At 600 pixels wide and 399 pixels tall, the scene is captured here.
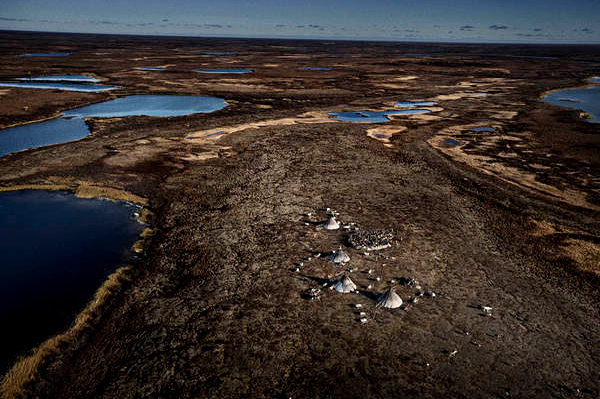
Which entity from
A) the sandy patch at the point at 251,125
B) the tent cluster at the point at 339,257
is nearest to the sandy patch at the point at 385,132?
the sandy patch at the point at 251,125

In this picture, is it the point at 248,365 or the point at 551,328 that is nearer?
the point at 248,365

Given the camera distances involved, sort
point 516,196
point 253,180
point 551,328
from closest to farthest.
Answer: point 551,328 < point 516,196 < point 253,180

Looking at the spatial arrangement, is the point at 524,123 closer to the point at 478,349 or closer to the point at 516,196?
the point at 516,196

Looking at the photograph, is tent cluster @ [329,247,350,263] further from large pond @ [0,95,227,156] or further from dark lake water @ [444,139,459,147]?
large pond @ [0,95,227,156]

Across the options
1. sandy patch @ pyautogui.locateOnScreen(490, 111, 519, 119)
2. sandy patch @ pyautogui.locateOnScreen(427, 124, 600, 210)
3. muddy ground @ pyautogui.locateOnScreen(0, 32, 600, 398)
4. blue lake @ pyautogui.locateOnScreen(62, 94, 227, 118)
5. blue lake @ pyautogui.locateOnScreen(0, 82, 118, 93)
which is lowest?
muddy ground @ pyautogui.locateOnScreen(0, 32, 600, 398)

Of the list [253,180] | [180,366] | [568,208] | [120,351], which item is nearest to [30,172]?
[253,180]

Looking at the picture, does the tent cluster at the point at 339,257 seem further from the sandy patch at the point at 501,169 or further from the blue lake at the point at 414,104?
the blue lake at the point at 414,104

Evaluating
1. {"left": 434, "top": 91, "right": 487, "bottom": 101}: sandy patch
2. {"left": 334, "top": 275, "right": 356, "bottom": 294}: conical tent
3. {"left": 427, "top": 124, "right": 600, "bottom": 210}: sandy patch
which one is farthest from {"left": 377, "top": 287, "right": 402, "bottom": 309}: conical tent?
{"left": 434, "top": 91, "right": 487, "bottom": 101}: sandy patch
